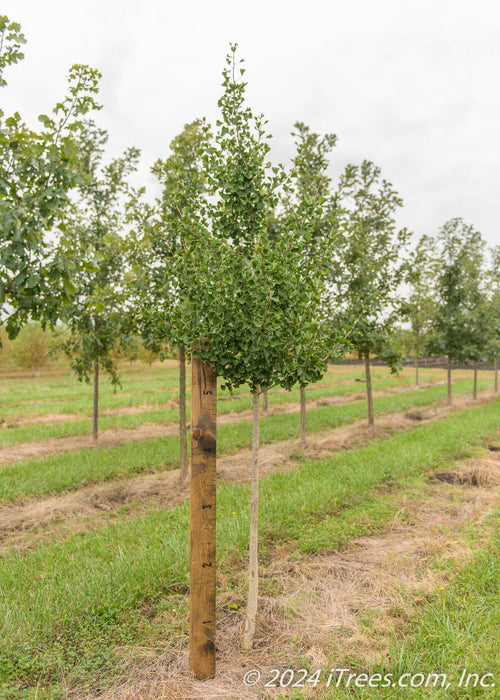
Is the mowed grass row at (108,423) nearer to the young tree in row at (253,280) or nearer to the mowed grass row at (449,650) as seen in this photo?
the young tree in row at (253,280)

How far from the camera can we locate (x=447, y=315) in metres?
16.5

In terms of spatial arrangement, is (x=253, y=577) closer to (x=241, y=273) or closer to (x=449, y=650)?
(x=449, y=650)

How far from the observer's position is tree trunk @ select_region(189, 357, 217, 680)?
302cm

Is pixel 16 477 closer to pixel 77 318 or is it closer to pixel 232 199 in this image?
pixel 77 318

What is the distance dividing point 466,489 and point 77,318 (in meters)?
7.91

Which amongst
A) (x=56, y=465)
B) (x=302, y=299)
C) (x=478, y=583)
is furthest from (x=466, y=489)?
(x=56, y=465)

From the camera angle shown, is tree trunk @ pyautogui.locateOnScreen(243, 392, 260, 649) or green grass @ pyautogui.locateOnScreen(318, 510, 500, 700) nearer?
green grass @ pyautogui.locateOnScreen(318, 510, 500, 700)

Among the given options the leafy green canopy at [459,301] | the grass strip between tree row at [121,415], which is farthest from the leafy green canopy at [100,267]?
the leafy green canopy at [459,301]

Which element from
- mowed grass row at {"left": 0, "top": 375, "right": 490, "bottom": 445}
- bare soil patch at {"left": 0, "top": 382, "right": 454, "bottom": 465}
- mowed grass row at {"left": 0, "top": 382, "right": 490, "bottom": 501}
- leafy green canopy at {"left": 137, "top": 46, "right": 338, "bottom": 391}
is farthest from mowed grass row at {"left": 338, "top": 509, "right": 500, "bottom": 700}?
mowed grass row at {"left": 0, "top": 375, "right": 490, "bottom": 445}

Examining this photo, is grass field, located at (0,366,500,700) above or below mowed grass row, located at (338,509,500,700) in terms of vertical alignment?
below

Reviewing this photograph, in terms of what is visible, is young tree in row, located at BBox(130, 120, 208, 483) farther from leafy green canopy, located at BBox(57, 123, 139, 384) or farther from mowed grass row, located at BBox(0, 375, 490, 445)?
mowed grass row, located at BBox(0, 375, 490, 445)

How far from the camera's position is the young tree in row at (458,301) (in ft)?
52.7

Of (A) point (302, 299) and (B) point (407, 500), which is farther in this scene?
(B) point (407, 500)

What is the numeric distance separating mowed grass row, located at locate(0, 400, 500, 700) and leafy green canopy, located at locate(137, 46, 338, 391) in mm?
2120
